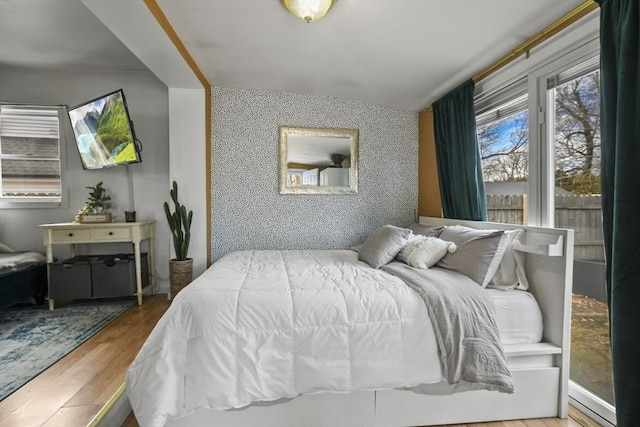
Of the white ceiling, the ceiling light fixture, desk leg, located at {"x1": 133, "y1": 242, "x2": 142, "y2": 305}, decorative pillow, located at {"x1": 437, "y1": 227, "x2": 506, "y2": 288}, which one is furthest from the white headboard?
desk leg, located at {"x1": 133, "y1": 242, "x2": 142, "y2": 305}

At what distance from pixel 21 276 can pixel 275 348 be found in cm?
300

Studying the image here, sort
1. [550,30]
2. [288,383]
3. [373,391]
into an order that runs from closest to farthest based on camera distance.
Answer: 1. [288,383]
2. [373,391]
3. [550,30]

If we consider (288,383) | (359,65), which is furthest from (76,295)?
(359,65)

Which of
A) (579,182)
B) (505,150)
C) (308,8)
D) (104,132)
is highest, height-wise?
(308,8)

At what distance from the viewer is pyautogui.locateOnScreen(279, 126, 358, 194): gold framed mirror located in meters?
3.19

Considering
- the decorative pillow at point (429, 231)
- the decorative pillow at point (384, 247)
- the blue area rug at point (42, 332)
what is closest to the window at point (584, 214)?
the decorative pillow at point (429, 231)

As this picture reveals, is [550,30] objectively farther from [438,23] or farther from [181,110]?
[181,110]

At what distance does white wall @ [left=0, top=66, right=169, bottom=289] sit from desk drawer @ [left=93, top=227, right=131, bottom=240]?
0.46 m

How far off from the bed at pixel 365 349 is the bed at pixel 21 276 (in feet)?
7.62

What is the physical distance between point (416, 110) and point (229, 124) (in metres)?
2.12

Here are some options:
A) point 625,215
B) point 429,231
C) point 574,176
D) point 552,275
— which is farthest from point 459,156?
point 625,215

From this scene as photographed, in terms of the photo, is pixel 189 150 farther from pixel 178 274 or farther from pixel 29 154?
pixel 29 154

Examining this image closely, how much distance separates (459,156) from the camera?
104 inches

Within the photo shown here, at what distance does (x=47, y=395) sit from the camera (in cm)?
161
